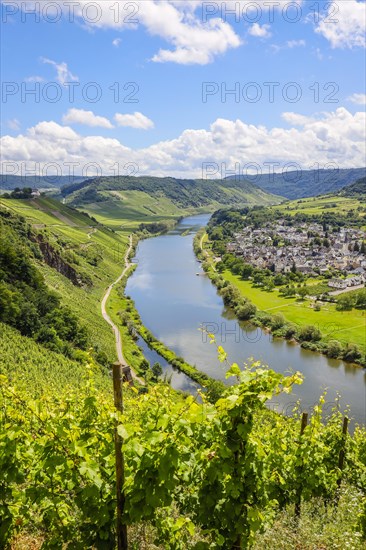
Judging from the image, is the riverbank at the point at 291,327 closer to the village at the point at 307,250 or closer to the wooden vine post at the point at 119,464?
the village at the point at 307,250

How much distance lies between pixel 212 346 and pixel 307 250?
83.7 meters

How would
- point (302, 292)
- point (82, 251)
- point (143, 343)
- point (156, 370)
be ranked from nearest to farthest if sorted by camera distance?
point (156, 370), point (143, 343), point (302, 292), point (82, 251)

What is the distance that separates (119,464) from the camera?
5023 mm

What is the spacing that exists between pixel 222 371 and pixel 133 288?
136 feet

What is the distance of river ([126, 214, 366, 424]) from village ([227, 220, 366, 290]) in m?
25.6

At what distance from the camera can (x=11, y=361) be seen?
92.7 ft

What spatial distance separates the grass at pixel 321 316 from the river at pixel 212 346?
6400 mm

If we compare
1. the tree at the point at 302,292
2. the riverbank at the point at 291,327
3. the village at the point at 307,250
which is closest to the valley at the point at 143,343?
the riverbank at the point at 291,327

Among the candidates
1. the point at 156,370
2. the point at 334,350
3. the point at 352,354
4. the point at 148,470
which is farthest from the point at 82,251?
the point at 148,470

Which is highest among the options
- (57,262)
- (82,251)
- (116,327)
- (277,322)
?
(82,251)

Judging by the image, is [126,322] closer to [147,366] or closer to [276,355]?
[147,366]

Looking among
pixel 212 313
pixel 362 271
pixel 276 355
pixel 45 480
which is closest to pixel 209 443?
pixel 45 480

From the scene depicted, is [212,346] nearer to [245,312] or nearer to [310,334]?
[310,334]

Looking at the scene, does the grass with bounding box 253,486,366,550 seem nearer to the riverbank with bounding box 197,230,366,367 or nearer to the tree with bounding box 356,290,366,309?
the riverbank with bounding box 197,230,366,367
